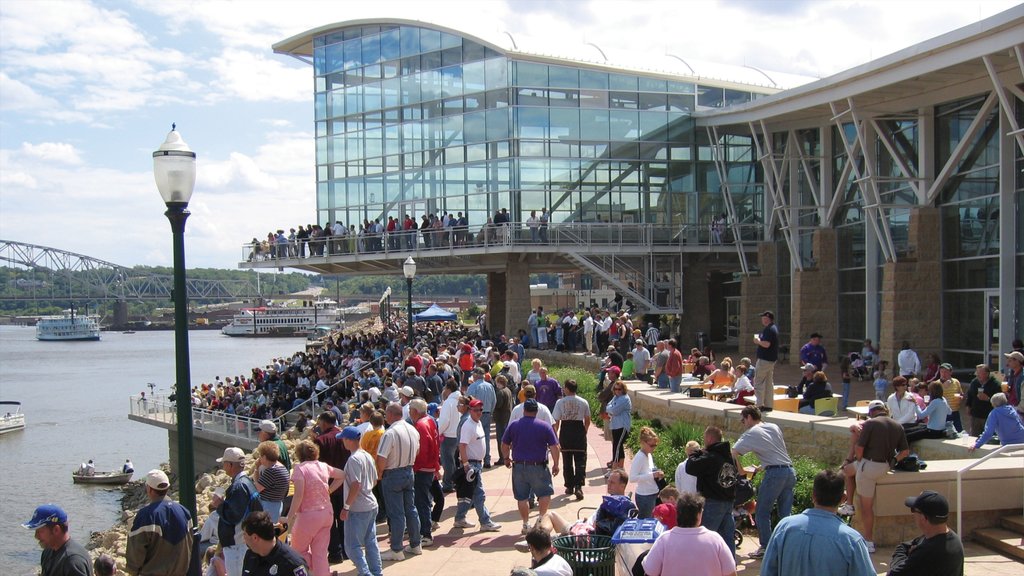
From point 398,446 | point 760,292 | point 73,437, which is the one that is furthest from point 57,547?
point 73,437

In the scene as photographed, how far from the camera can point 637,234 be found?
103ft

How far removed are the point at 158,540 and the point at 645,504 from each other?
4235mm

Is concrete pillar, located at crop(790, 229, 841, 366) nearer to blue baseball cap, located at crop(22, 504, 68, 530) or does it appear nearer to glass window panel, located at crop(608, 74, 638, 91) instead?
glass window panel, located at crop(608, 74, 638, 91)

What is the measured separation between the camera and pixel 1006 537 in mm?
8430

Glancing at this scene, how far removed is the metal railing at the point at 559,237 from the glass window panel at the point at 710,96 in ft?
14.5

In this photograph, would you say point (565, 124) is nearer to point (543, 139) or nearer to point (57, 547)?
point (543, 139)

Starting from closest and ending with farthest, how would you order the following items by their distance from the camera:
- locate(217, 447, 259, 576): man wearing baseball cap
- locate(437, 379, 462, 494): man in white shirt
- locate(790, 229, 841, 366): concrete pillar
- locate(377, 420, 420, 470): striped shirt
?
locate(217, 447, 259, 576): man wearing baseball cap < locate(377, 420, 420, 470): striped shirt < locate(437, 379, 462, 494): man in white shirt < locate(790, 229, 841, 366): concrete pillar

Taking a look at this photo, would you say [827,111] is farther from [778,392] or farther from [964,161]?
[778,392]

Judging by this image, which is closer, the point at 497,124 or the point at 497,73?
the point at 497,73

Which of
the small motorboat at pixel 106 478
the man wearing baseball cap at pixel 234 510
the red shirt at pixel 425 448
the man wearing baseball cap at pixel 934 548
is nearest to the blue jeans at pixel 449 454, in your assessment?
the red shirt at pixel 425 448

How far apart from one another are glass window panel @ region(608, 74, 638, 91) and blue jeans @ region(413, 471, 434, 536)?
23509mm

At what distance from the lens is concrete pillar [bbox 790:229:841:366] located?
26.3 meters

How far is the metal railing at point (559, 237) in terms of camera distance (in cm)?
3038

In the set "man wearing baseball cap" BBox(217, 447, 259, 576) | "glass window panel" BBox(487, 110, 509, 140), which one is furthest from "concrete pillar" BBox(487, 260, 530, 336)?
"man wearing baseball cap" BBox(217, 447, 259, 576)
